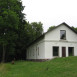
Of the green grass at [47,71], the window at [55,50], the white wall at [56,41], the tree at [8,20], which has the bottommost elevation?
the green grass at [47,71]

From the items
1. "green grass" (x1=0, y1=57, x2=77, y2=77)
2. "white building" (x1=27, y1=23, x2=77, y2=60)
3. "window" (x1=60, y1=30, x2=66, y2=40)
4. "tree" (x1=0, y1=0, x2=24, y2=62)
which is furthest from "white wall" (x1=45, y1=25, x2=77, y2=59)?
"green grass" (x1=0, y1=57, x2=77, y2=77)

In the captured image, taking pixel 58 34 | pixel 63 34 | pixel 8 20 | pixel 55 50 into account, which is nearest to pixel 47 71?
pixel 55 50

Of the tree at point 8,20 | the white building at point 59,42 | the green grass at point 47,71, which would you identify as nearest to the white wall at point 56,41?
the white building at point 59,42

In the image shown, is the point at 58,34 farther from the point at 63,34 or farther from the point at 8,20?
the point at 8,20

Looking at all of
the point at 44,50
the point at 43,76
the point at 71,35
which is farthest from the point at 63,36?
the point at 43,76

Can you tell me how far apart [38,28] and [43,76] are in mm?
42061

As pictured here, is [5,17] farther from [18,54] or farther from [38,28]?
[38,28]

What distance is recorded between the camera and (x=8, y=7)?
29.4 meters

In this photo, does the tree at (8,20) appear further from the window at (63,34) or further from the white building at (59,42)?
the window at (63,34)

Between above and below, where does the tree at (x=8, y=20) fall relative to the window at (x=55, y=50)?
above

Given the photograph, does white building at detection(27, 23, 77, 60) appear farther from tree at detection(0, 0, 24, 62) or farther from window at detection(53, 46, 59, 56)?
tree at detection(0, 0, 24, 62)

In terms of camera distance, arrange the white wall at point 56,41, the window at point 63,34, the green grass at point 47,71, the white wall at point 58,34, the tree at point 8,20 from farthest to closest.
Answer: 1. the tree at point 8,20
2. the window at point 63,34
3. the white wall at point 58,34
4. the white wall at point 56,41
5. the green grass at point 47,71

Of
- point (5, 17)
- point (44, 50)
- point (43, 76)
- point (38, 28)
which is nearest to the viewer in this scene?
point (43, 76)

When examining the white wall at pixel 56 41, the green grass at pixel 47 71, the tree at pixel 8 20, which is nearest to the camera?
the green grass at pixel 47 71
